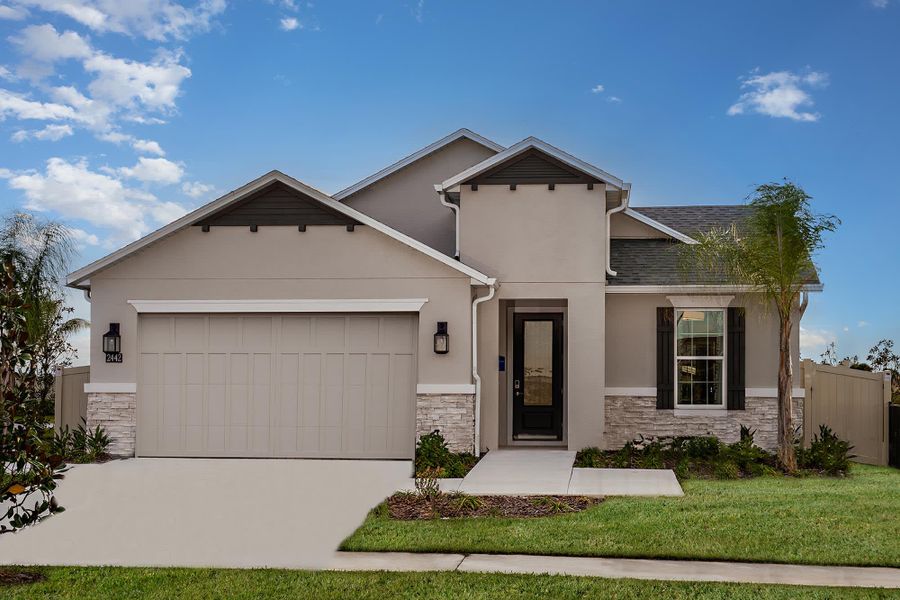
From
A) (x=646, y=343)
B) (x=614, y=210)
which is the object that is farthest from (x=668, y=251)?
(x=646, y=343)

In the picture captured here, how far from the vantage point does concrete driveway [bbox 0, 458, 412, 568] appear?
8.21 metres

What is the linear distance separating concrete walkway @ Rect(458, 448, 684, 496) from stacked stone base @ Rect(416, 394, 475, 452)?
1.70 ft

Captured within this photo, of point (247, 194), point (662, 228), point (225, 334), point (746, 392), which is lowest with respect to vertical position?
point (746, 392)

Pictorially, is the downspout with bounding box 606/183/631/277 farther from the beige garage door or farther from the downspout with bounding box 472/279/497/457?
the beige garage door

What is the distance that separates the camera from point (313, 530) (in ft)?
29.6

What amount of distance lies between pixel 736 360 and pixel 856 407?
104 inches

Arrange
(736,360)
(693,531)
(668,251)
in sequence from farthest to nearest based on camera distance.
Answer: (668,251), (736,360), (693,531)

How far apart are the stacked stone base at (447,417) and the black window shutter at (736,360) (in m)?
4.82

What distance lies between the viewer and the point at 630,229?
16562mm

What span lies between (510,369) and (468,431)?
2510mm

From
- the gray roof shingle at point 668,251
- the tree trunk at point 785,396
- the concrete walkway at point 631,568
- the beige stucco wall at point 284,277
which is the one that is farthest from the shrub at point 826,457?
the concrete walkway at point 631,568

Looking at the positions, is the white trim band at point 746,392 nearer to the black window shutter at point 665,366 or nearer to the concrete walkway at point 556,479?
the black window shutter at point 665,366

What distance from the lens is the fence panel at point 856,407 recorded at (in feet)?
50.8

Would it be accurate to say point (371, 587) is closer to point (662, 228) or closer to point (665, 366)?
point (665, 366)
